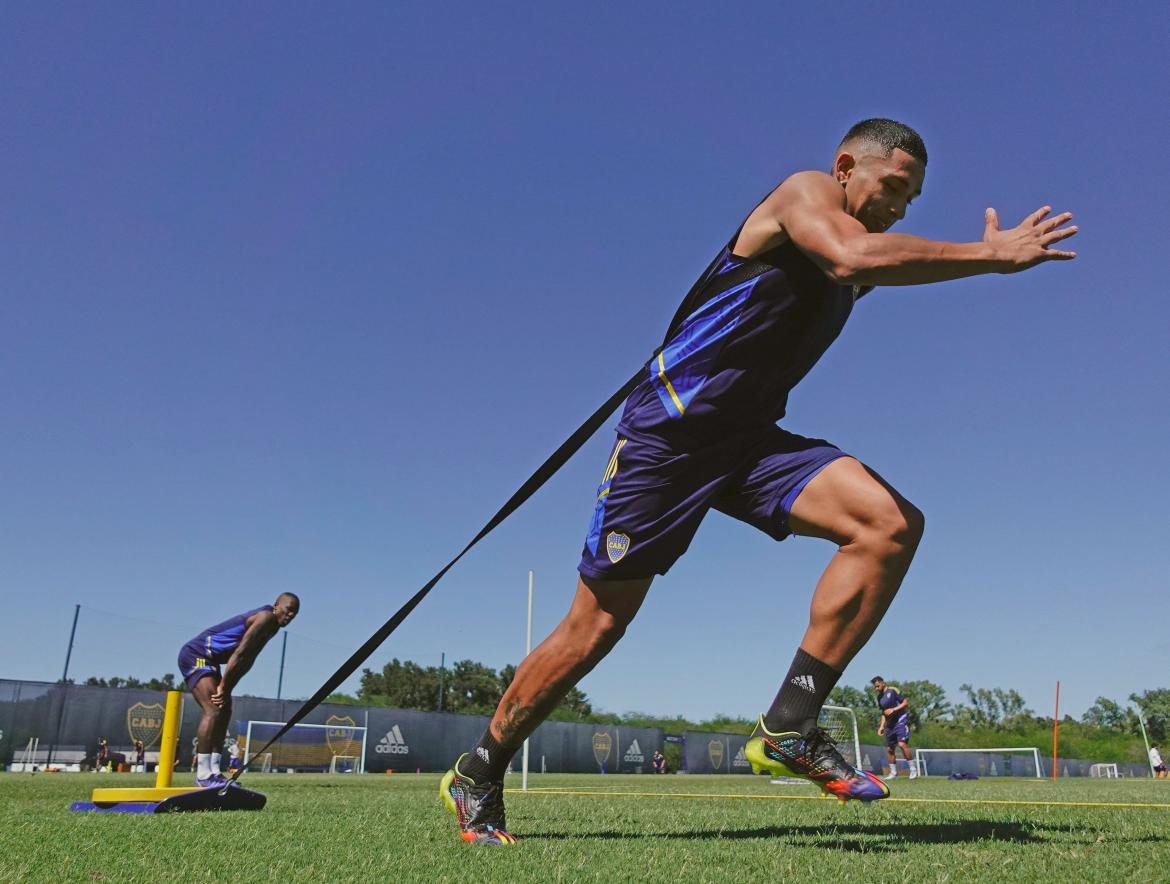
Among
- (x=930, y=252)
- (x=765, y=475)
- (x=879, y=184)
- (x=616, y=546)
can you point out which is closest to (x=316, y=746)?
(x=616, y=546)

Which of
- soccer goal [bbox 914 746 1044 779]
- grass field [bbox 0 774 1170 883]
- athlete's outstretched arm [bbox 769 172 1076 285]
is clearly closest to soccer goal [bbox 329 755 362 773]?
grass field [bbox 0 774 1170 883]

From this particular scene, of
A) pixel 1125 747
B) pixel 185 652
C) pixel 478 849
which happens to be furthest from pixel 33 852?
pixel 1125 747

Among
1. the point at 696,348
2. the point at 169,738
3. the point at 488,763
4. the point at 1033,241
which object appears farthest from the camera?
the point at 169,738

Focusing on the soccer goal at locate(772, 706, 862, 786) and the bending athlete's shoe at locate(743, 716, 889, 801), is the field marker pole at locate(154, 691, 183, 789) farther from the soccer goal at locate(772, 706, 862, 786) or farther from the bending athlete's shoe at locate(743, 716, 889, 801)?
the bending athlete's shoe at locate(743, 716, 889, 801)

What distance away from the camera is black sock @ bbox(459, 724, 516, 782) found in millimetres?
3271

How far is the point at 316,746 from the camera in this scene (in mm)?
25953

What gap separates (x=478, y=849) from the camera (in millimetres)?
2818

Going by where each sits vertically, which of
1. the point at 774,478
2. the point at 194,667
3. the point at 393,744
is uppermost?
the point at 774,478

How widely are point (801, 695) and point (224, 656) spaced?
7017 mm

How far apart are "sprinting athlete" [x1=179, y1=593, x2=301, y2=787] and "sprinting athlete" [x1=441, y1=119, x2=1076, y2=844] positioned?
543 cm

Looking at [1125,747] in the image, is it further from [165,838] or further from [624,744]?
[165,838]

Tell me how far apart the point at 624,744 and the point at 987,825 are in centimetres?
3489

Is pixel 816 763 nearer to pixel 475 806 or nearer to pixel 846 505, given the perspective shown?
pixel 846 505

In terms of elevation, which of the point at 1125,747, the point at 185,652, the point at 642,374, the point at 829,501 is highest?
the point at 642,374
